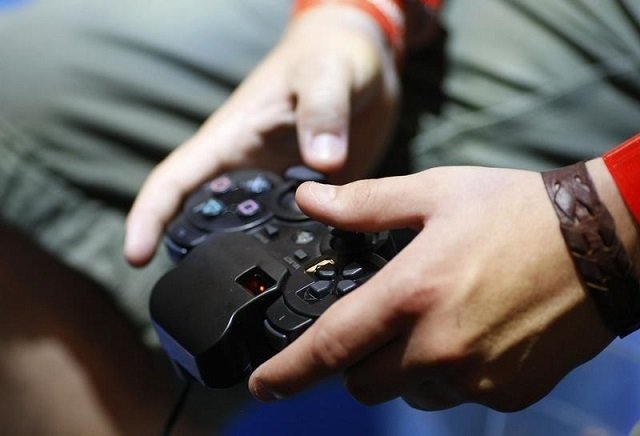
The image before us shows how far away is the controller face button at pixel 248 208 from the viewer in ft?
1.50

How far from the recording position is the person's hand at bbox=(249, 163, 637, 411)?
336 millimetres

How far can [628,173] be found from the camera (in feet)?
1.17

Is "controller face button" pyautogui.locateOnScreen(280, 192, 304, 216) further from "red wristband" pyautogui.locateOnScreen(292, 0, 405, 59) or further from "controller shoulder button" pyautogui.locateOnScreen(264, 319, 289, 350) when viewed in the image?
"red wristband" pyautogui.locateOnScreen(292, 0, 405, 59)

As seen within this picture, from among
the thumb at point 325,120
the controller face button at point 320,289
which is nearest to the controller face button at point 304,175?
the thumb at point 325,120

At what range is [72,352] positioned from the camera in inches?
23.0

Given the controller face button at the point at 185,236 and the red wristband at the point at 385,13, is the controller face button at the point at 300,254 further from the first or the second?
the red wristband at the point at 385,13

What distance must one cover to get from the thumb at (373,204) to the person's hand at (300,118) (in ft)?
0.36

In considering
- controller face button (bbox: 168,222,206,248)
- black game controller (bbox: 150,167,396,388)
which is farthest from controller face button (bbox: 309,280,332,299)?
controller face button (bbox: 168,222,206,248)

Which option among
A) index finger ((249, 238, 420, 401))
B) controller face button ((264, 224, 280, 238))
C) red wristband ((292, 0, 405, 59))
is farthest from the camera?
red wristband ((292, 0, 405, 59))

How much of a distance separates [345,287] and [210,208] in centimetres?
14

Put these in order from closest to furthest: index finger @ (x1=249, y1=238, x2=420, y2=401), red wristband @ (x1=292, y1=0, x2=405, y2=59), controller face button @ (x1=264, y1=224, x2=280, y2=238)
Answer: index finger @ (x1=249, y1=238, x2=420, y2=401)
controller face button @ (x1=264, y1=224, x2=280, y2=238)
red wristband @ (x1=292, y1=0, x2=405, y2=59)

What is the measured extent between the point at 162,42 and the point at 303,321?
334mm

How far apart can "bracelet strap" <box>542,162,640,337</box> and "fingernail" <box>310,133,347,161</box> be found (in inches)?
6.7

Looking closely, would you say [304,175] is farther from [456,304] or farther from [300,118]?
[456,304]
